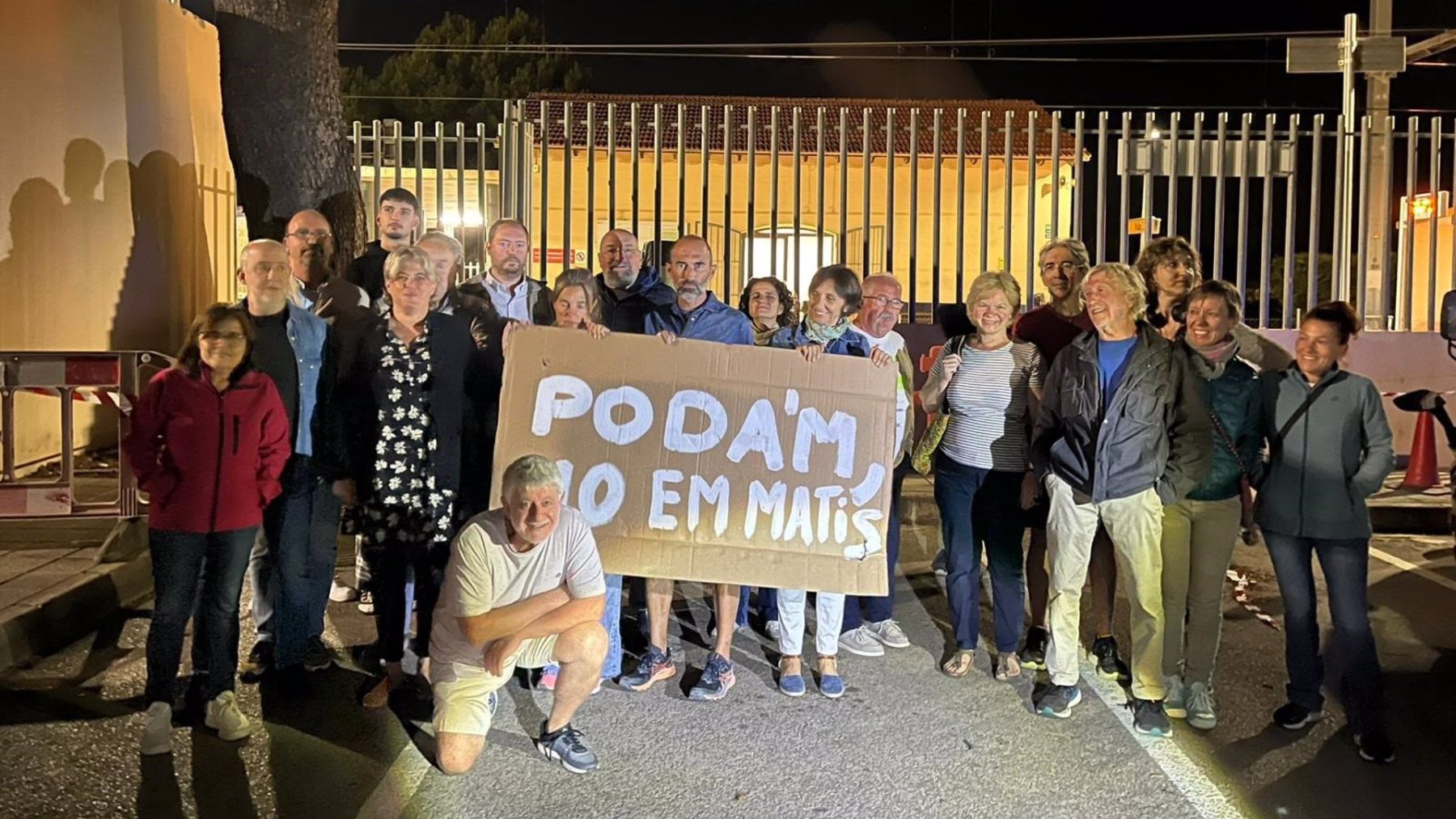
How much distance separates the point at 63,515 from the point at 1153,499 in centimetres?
560

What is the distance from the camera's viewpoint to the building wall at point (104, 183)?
331 inches

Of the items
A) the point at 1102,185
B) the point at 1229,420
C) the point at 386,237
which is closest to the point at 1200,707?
the point at 1229,420

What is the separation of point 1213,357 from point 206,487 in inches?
149

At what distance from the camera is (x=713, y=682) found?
15.7ft

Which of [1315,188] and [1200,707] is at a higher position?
[1315,188]

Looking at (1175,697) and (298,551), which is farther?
(298,551)

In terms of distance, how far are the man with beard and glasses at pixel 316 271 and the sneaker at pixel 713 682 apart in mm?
2222

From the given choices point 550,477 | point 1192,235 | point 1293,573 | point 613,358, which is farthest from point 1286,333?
point 550,477

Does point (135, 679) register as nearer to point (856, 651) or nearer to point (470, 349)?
point (470, 349)

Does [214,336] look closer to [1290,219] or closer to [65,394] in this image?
[65,394]

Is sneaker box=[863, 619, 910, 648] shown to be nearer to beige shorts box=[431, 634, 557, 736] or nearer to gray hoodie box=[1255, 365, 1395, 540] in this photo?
gray hoodie box=[1255, 365, 1395, 540]

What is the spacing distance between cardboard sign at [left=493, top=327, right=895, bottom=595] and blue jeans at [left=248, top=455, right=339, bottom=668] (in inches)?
35.4

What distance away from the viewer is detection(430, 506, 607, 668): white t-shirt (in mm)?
3908

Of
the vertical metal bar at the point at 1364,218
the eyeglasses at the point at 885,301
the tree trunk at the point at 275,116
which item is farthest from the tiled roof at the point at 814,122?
the eyeglasses at the point at 885,301
